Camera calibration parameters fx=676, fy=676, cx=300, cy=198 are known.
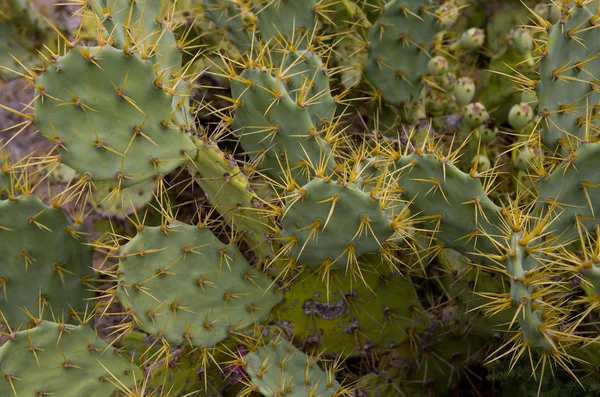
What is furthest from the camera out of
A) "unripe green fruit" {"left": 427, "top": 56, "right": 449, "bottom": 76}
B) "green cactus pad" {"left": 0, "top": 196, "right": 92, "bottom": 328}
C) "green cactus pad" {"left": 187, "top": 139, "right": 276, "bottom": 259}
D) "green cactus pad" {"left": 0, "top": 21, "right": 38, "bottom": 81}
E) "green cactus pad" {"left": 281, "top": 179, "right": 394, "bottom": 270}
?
"green cactus pad" {"left": 0, "top": 21, "right": 38, "bottom": 81}

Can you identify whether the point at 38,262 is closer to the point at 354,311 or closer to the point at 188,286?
the point at 188,286

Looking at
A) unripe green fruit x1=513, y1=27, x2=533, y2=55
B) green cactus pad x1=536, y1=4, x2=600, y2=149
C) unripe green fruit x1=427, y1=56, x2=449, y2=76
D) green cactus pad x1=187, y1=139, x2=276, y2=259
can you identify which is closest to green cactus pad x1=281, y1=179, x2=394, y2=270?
green cactus pad x1=187, y1=139, x2=276, y2=259

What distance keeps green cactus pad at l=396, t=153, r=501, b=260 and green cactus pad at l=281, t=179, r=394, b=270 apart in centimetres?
14

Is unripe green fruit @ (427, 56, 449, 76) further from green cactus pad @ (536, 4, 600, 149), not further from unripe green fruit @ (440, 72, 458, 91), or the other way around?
green cactus pad @ (536, 4, 600, 149)

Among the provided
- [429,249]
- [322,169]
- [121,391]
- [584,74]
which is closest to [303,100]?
[322,169]

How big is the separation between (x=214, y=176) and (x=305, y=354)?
0.55 meters

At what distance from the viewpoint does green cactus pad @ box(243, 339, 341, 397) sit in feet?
5.58

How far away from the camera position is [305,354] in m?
1.86

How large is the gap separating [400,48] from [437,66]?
21 cm

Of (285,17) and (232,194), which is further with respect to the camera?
(285,17)

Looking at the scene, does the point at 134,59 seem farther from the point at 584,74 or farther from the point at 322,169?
the point at 584,74

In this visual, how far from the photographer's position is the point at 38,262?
1.95 m

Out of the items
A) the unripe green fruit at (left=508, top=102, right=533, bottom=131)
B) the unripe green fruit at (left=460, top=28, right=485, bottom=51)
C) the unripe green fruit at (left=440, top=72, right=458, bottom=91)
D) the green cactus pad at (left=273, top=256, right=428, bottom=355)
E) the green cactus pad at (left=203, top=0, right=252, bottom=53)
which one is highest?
the green cactus pad at (left=203, top=0, right=252, bottom=53)

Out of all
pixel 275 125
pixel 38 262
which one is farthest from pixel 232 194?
pixel 38 262
